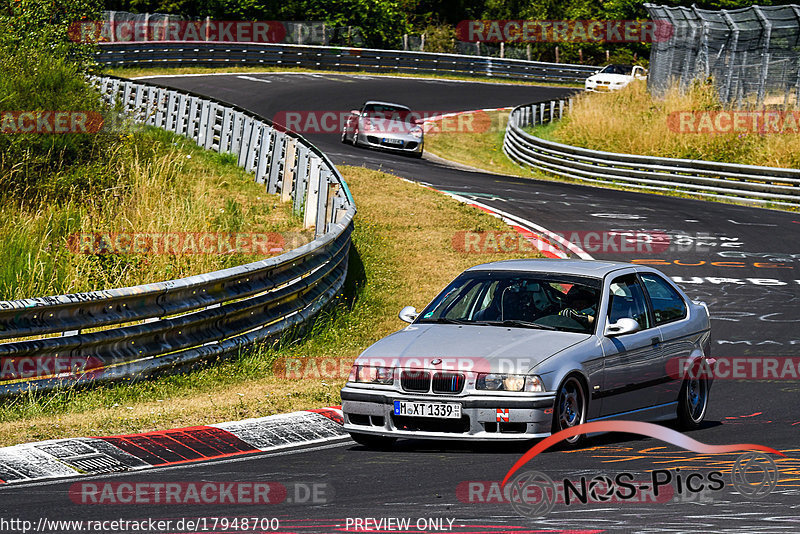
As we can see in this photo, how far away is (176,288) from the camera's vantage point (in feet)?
35.4

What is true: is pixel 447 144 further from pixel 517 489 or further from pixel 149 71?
pixel 517 489

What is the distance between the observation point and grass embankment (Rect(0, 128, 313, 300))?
14.4 meters

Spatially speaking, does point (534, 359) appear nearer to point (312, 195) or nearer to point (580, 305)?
point (580, 305)

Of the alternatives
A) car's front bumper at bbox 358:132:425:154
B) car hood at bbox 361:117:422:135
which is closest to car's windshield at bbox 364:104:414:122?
car hood at bbox 361:117:422:135

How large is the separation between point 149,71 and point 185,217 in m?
34.0

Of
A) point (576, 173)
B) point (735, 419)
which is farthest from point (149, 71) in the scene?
point (735, 419)

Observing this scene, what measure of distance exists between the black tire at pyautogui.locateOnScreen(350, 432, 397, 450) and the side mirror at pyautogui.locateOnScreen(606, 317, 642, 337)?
5.93 ft

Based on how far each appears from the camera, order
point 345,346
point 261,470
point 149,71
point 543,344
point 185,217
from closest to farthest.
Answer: point 261,470, point 543,344, point 345,346, point 185,217, point 149,71

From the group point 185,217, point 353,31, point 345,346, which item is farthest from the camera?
point 353,31

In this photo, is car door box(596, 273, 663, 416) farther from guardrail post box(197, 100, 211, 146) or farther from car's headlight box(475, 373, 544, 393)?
guardrail post box(197, 100, 211, 146)

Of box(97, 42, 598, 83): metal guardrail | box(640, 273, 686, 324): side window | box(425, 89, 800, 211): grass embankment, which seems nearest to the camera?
box(640, 273, 686, 324): side window

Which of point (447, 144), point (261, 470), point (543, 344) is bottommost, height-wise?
point (447, 144)

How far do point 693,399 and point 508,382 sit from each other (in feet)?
7.71

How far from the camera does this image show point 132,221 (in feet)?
59.4
